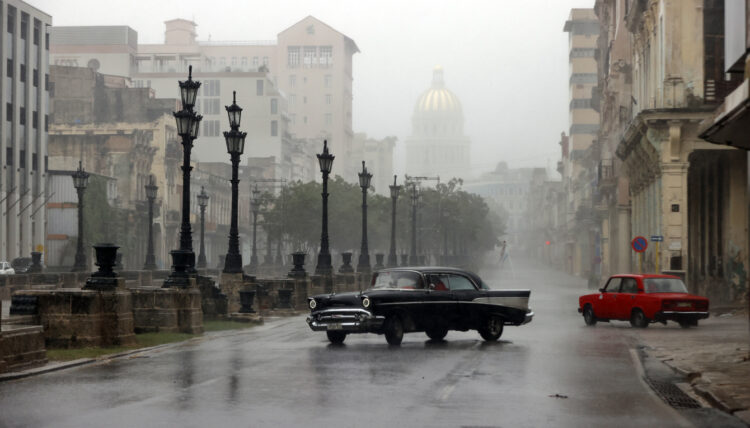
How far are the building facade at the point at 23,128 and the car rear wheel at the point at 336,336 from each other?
63.4m

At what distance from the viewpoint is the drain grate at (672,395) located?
13648 millimetres

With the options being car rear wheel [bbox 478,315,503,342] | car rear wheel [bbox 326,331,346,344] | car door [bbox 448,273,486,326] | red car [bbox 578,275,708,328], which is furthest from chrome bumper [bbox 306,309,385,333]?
red car [bbox 578,275,708,328]

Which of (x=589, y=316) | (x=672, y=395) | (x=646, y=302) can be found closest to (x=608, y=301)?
(x=589, y=316)

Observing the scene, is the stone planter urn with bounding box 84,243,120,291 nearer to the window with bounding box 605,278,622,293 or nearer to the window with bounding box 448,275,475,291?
the window with bounding box 448,275,475,291

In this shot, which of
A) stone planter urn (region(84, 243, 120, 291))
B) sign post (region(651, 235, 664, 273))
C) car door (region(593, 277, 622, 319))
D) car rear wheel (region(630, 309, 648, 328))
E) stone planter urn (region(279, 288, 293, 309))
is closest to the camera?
stone planter urn (region(84, 243, 120, 291))

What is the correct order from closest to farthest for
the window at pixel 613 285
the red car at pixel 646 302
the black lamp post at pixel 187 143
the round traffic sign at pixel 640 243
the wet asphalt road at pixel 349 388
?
the wet asphalt road at pixel 349 388 < the black lamp post at pixel 187 143 < the red car at pixel 646 302 < the window at pixel 613 285 < the round traffic sign at pixel 640 243

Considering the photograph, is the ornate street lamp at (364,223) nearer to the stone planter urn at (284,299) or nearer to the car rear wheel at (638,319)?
the stone planter urn at (284,299)

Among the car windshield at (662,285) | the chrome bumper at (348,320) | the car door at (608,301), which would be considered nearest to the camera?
the chrome bumper at (348,320)

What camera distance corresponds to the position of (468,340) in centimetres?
2378

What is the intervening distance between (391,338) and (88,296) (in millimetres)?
5749

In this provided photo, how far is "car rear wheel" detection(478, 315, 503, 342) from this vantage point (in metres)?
23.4

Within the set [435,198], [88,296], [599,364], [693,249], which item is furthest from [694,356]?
[435,198]

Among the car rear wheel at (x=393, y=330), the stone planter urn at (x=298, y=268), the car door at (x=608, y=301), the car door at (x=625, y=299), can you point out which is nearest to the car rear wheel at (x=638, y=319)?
the car door at (x=625, y=299)

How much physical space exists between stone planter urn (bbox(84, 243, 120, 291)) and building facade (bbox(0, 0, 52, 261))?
6391 cm
